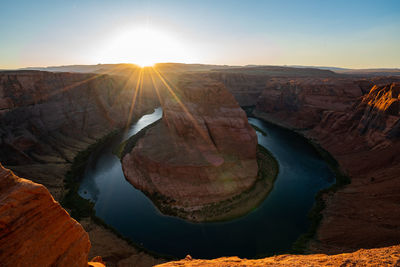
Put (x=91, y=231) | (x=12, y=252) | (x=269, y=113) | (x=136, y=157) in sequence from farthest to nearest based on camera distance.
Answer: (x=269, y=113)
(x=136, y=157)
(x=91, y=231)
(x=12, y=252)

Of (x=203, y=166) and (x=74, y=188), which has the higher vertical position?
(x=203, y=166)

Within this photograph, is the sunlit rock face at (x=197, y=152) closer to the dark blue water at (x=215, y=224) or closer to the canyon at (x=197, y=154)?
the canyon at (x=197, y=154)

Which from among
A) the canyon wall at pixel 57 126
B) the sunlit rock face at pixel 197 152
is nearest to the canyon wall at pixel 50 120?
the canyon wall at pixel 57 126

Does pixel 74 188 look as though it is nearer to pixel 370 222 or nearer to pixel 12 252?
pixel 12 252

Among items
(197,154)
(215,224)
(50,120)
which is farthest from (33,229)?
(50,120)

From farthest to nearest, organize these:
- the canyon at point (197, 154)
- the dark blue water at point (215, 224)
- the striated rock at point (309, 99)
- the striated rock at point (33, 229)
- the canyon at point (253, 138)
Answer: the striated rock at point (309, 99) → the canyon at point (197, 154) → the dark blue water at point (215, 224) → the canyon at point (253, 138) → the striated rock at point (33, 229)

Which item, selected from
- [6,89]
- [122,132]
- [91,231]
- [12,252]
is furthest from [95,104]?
[12,252]

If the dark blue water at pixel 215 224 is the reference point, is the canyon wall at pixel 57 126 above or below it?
above

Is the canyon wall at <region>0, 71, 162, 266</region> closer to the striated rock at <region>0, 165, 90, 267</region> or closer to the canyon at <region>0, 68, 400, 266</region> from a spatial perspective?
the canyon at <region>0, 68, 400, 266</region>
